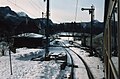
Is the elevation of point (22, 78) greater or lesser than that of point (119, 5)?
lesser

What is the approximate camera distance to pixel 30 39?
63.1 metres

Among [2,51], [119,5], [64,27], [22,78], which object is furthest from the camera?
[64,27]

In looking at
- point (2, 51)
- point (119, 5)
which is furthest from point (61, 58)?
Answer: point (119, 5)

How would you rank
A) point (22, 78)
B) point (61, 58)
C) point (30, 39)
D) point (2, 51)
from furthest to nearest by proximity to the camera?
point (30, 39), point (2, 51), point (61, 58), point (22, 78)

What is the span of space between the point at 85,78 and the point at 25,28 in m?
84.1

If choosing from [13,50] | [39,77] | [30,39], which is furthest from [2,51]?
[30,39]

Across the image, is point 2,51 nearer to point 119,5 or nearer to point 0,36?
point 119,5

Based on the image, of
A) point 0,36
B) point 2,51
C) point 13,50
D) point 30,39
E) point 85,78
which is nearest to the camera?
point 85,78

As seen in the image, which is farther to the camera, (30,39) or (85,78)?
(30,39)

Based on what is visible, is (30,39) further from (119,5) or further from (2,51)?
(119,5)

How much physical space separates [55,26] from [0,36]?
26982 millimetres

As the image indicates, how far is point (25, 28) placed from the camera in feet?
324

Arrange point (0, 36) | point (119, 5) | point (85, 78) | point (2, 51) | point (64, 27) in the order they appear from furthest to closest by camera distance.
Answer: point (64, 27)
point (0, 36)
point (2, 51)
point (85, 78)
point (119, 5)

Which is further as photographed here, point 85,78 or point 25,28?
point 25,28
